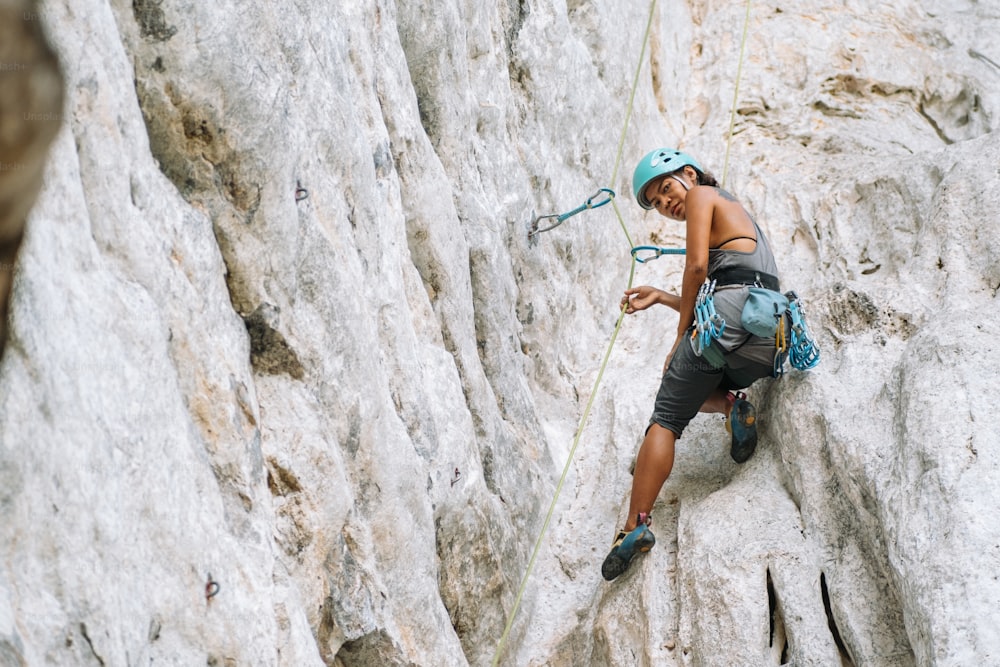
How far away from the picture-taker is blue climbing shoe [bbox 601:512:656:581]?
530 cm

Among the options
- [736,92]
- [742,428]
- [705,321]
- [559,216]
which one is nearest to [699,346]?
[705,321]

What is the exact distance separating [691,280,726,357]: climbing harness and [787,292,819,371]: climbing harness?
395mm

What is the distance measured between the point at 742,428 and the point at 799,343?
1.88 ft

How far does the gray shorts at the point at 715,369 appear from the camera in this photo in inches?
207

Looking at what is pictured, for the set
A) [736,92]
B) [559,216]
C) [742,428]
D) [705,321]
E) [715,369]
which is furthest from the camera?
[736,92]

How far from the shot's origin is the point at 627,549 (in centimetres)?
530

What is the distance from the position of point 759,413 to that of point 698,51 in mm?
5567

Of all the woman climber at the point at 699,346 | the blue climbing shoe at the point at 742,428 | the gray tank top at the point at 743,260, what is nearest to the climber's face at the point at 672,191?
the woman climber at the point at 699,346

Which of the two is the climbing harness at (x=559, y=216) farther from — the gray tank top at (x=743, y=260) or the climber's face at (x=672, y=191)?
the gray tank top at (x=743, y=260)

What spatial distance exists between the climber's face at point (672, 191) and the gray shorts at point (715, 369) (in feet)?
2.00

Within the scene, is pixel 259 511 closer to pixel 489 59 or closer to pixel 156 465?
pixel 156 465

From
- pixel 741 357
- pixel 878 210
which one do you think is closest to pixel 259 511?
pixel 741 357

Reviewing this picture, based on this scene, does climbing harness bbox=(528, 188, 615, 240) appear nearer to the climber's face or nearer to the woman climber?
the climber's face

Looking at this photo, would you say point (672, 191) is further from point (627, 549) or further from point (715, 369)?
point (627, 549)
